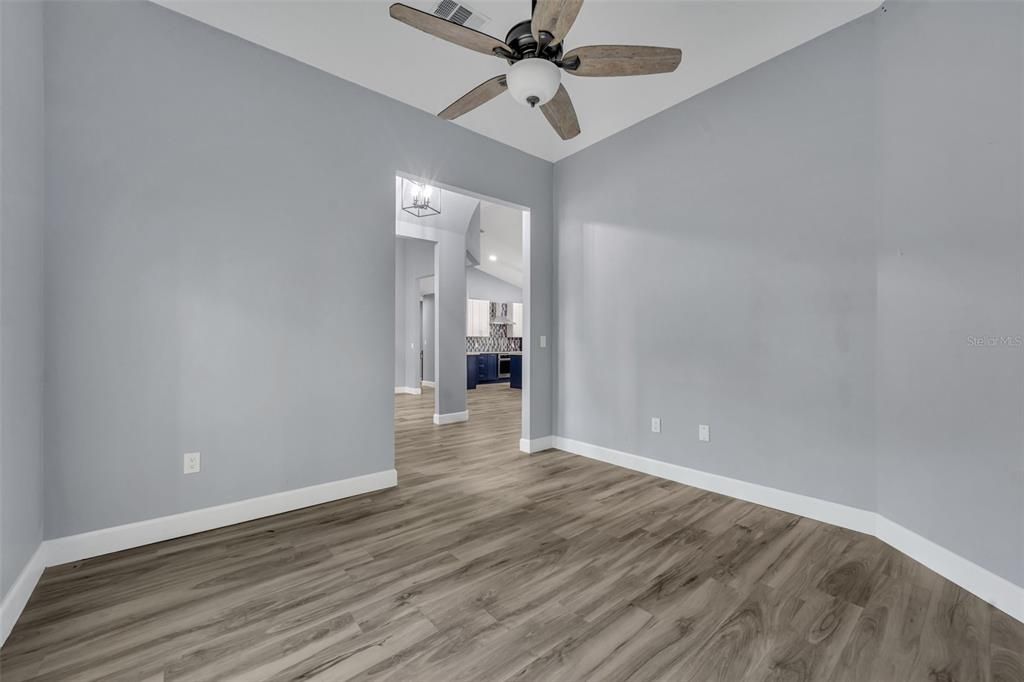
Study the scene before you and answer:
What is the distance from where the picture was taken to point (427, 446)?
14.6 ft

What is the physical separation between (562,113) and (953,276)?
2.07 metres

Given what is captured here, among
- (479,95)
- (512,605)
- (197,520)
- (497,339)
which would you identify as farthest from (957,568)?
(497,339)

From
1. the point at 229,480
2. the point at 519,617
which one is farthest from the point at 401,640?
the point at 229,480

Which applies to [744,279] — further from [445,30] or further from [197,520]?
[197,520]

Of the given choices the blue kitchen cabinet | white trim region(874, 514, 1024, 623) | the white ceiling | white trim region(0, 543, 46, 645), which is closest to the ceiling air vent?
the white ceiling

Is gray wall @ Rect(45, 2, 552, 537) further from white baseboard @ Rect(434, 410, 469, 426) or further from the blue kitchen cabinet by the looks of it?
the blue kitchen cabinet

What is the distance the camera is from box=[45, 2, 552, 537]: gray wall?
2.14 m

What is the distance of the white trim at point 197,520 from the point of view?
6.96 feet

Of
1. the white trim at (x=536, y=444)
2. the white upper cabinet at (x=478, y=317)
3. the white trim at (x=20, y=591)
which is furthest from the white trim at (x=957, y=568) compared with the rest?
the white upper cabinet at (x=478, y=317)

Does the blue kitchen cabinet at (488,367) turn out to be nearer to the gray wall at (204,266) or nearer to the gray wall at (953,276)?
the gray wall at (204,266)

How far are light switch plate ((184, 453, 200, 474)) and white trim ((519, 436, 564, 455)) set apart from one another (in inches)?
103

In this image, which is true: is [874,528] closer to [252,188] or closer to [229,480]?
[229,480]

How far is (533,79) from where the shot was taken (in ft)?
6.42
